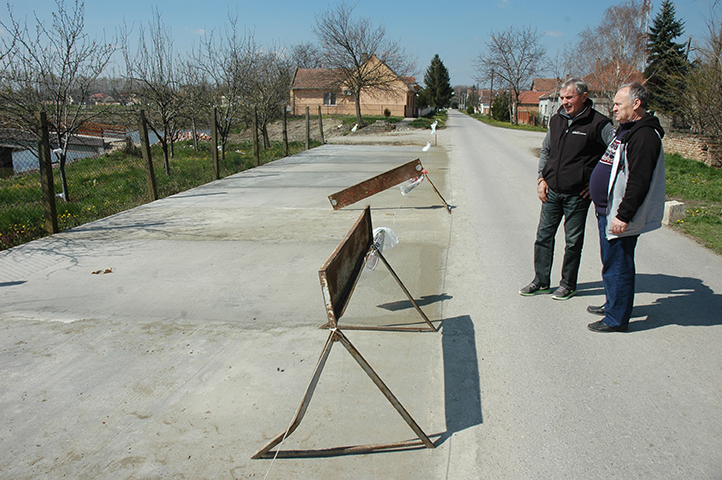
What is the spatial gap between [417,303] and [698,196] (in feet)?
26.3

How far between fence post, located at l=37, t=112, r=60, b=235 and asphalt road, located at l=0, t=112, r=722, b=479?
28.7 inches

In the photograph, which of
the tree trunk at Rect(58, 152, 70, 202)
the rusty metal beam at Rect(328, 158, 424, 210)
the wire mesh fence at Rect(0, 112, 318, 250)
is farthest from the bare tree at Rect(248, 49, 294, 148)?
the rusty metal beam at Rect(328, 158, 424, 210)

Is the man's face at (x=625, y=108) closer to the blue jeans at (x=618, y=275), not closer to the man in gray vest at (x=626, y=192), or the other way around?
the man in gray vest at (x=626, y=192)

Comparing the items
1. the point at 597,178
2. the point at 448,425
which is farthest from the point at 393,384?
the point at 597,178

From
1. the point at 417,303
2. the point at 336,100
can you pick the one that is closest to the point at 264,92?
the point at 417,303

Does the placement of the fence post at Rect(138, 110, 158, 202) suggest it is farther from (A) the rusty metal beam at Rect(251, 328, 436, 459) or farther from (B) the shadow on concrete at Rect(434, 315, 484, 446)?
(A) the rusty metal beam at Rect(251, 328, 436, 459)

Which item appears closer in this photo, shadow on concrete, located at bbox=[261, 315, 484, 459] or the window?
shadow on concrete, located at bbox=[261, 315, 484, 459]

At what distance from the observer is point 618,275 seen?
3719 mm

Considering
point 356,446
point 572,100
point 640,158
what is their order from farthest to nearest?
point 572,100
point 640,158
point 356,446

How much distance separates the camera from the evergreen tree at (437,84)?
3745 inches

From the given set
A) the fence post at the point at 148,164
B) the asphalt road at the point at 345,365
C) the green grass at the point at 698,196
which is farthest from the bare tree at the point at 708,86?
the fence post at the point at 148,164

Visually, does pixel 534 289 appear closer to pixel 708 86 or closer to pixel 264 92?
pixel 708 86

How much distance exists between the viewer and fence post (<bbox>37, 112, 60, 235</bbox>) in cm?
708

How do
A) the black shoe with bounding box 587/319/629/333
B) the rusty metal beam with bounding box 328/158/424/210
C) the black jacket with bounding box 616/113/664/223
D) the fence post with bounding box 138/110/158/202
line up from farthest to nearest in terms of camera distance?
1. the fence post with bounding box 138/110/158/202
2. the rusty metal beam with bounding box 328/158/424/210
3. the black shoe with bounding box 587/319/629/333
4. the black jacket with bounding box 616/113/664/223
